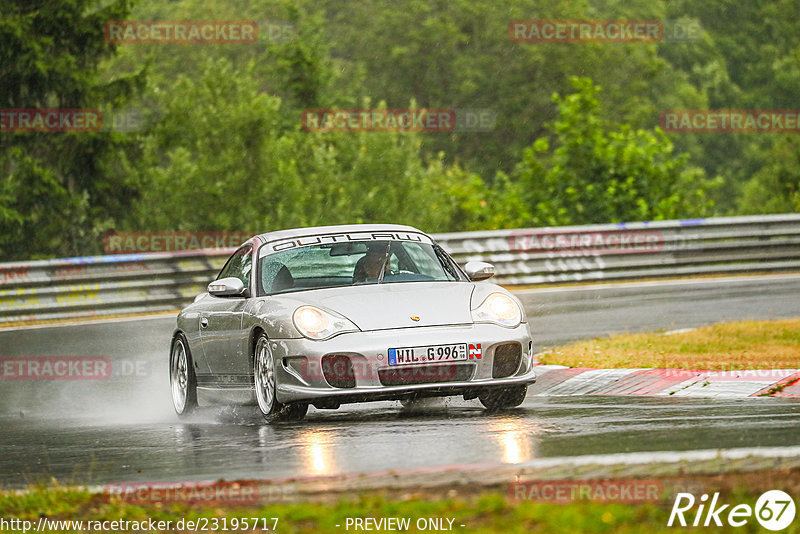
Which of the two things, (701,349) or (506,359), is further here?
(701,349)

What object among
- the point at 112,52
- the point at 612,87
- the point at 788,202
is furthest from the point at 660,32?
the point at 112,52

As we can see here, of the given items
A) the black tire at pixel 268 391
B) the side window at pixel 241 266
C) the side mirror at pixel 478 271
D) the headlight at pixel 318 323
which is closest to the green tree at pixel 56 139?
the side window at pixel 241 266

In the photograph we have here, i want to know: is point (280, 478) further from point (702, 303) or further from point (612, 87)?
point (612, 87)

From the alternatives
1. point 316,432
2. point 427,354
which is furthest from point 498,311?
point 316,432

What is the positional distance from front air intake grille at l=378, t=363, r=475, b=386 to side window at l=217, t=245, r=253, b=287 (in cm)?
186

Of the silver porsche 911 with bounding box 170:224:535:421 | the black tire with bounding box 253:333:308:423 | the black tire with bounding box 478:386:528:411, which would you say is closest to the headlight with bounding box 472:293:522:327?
the silver porsche 911 with bounding box 170:224:535:421

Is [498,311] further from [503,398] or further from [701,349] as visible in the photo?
[701,349]

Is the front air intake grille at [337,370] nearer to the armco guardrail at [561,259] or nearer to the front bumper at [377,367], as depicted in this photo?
the front bumper at [377,367]

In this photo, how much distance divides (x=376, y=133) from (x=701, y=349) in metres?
38.1

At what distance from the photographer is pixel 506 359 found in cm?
915

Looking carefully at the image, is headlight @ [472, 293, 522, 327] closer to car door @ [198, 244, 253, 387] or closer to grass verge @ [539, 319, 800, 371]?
car door @ [198, 244, 253, 387]

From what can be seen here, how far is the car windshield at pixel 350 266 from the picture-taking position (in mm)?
9906

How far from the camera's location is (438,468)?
606 cm

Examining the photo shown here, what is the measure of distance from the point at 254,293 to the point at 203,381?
1119 mm
